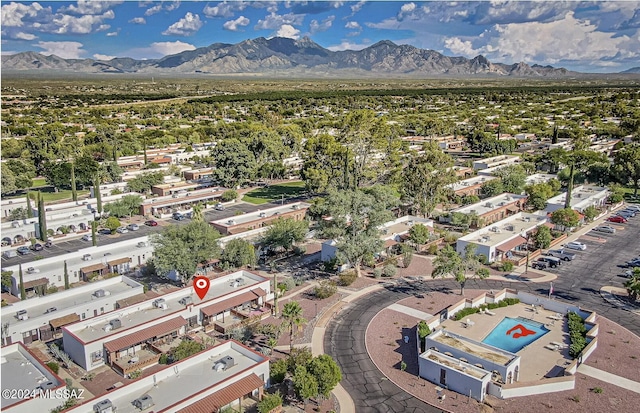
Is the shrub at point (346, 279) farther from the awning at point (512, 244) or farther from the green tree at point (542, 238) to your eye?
the green tree at point (542, 238)

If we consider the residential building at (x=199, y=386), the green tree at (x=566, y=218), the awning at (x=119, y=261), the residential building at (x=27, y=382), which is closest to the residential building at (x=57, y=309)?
the residential building at (x=27, y=382)

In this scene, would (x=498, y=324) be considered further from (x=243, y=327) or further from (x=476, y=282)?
(x=243, y=327)

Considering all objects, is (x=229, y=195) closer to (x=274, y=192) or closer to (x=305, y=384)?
(x=274, y=192)

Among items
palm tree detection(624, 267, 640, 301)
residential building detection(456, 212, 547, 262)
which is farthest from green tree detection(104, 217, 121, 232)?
palm tree detection(624, 267, 640, 301)

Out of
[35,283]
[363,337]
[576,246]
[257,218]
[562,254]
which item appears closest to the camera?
[363,337]

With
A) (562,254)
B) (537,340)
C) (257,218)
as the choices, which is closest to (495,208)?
(562,254)

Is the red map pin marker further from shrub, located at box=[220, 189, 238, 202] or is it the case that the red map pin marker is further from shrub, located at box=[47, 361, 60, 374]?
shrub, located at box=[220, 189, 238, 202]
